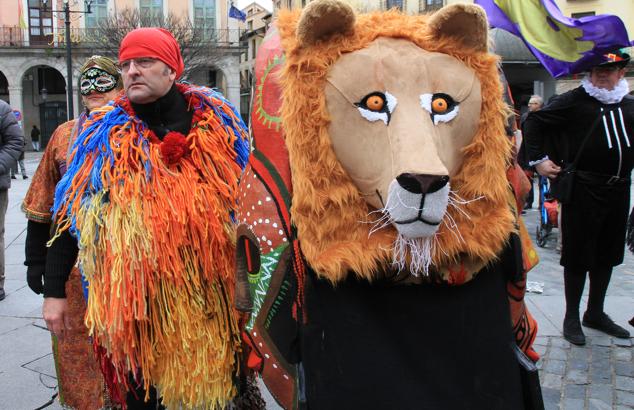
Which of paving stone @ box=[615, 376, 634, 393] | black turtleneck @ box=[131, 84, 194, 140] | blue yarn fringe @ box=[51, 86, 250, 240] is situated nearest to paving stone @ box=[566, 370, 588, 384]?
paving stone @ box=[615, 376, 634, 393]

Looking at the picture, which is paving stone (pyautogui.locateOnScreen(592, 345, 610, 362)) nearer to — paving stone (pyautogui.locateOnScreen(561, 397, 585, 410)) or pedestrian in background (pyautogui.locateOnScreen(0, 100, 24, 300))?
paving stone (pyautogui.locateOnScreen(561, 397, 585, 410))

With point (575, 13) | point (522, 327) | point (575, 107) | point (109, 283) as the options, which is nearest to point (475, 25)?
point (522, 327)

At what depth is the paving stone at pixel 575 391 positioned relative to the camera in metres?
2.94

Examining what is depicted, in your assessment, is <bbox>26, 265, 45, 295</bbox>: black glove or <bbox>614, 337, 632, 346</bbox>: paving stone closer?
<bbox>26, 265, 45, 295</bbox>: black glove

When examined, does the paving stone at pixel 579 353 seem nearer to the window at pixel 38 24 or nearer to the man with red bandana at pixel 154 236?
the man with red bandana at pixel 154 236

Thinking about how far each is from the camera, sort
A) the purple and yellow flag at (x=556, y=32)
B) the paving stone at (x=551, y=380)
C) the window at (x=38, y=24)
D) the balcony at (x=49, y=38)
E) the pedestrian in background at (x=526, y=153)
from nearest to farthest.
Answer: the purple and yellow flag at (x=556, y=32) < the paving stone at (x=551, y=380) < the pedestrian in background at (x=526, y=153) < the balcony at (x=49, y=38) < the window at (x=38, y=24)

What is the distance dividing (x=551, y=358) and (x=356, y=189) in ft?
8.69

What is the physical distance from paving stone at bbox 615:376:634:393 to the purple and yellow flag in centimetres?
175

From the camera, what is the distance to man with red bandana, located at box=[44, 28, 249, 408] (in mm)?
1864

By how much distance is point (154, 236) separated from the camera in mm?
1859

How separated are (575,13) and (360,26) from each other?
30.1 metres

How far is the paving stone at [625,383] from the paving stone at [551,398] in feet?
1.17

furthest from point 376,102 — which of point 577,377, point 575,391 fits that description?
point 577,377

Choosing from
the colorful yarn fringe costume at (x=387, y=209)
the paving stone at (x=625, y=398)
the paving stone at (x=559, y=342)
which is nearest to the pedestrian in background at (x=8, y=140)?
the colorful yarn fringe costume at (x=387, y=209)
